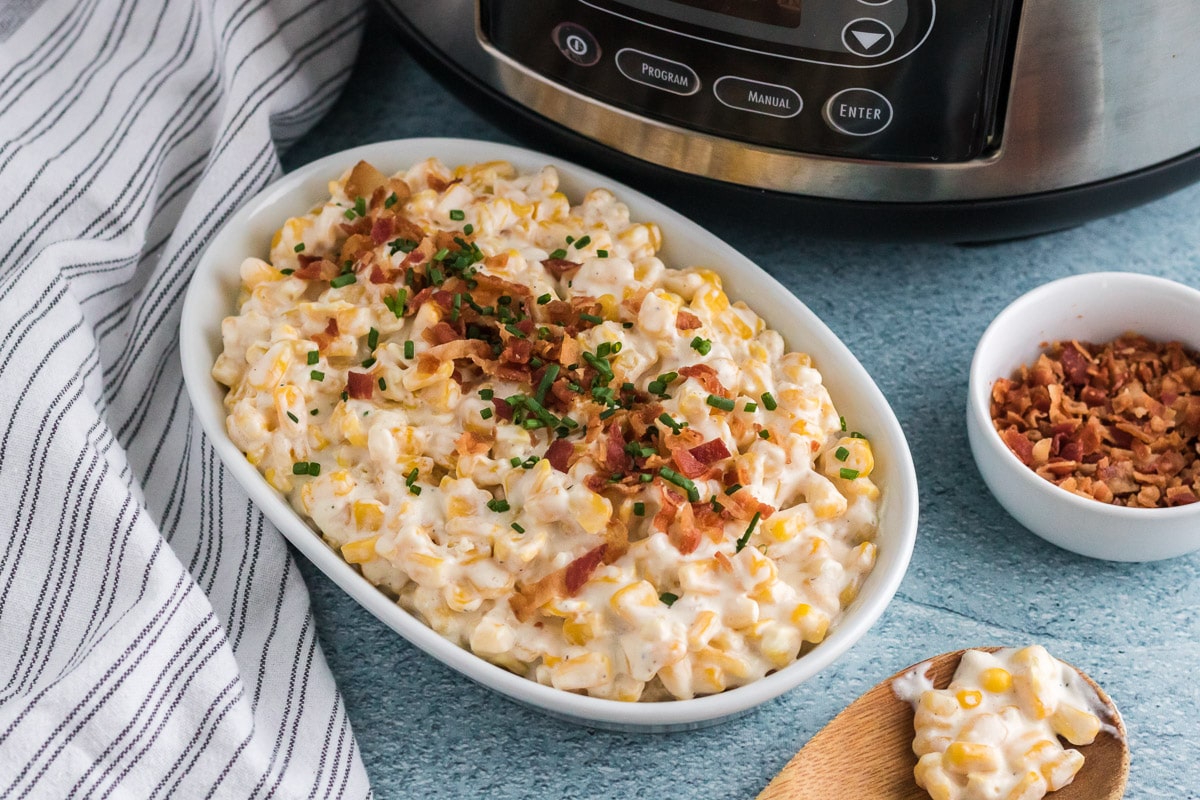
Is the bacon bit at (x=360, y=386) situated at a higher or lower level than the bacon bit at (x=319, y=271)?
lower

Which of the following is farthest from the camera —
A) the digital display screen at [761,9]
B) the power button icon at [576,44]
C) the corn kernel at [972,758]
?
the power button icon at [576,44]

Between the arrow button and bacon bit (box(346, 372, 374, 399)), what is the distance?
0.47 metres

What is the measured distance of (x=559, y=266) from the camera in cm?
112

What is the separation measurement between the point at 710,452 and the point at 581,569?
141 millimetres

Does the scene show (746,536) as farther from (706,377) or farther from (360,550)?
(360,550)

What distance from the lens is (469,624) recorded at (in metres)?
0.95

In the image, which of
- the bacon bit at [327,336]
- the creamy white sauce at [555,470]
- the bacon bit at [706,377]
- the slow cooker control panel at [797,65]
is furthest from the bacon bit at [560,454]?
the slow cooker control panel at [797,65]

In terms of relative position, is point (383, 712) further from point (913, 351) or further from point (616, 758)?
point (913, 351)

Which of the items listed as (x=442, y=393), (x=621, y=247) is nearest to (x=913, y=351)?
(x=621, y=247)

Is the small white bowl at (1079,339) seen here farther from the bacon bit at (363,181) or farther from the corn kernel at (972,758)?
the bacon bit at (363,181)

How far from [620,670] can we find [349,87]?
0.85m

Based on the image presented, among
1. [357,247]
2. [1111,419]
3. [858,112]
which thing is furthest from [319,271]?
[1111,419]

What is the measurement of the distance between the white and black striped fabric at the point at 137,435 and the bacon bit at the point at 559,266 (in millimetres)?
331

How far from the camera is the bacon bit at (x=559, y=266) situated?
1.12 meters
